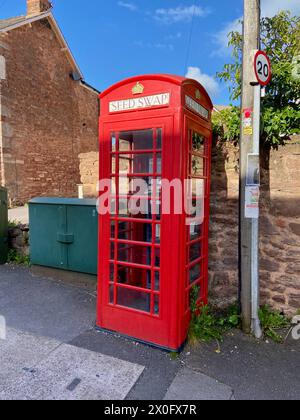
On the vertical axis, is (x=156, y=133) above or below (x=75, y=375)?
above

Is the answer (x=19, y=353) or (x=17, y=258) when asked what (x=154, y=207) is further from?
(x=17, y=258)

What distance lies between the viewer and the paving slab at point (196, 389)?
2.33m

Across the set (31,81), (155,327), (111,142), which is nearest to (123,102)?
(111,142)

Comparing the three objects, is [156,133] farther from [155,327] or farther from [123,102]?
[155,327]

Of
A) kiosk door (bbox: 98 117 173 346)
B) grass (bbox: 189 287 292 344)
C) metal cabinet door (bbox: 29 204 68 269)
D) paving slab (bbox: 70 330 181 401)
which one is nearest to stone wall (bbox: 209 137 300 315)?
grass (bbox: 189 287 292 344)

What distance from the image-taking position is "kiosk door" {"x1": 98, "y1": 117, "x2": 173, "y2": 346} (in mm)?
2898

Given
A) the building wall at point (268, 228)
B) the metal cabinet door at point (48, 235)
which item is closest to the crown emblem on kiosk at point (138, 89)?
the building wall at point (268, 228)

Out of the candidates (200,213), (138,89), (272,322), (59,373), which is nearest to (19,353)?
(59,373)

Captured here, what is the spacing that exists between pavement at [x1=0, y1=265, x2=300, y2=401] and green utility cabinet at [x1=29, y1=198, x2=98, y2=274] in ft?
3.48

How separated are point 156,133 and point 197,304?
197 cm

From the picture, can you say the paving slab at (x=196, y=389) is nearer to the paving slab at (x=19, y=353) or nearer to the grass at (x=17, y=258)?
the paving slab at (x=19, y=353)

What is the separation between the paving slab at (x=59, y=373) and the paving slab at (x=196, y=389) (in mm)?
345

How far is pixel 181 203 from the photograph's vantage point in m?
2.78

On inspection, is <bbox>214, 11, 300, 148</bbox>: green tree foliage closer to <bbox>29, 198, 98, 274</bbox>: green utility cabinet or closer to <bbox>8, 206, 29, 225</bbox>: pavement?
<bbox>29, 198, 98, 274</bbox>: green utility cabinet
